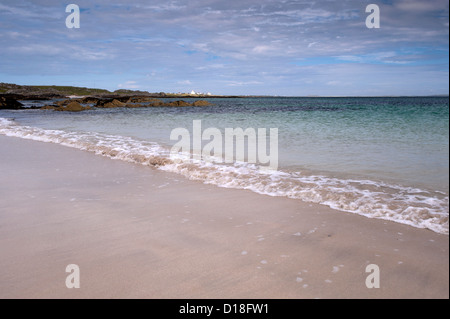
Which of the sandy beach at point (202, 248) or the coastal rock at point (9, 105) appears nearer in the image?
the sandy beach at point (202, 248)

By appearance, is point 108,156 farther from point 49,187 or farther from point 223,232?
point 223,232

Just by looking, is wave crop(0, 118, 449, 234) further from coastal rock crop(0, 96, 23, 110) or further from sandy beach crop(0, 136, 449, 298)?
coastal rock crop(0, 96, 23, 110)

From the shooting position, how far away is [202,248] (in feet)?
11.6

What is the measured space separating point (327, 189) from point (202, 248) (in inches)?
121

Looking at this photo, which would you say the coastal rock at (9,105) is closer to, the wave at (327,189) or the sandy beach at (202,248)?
the wave at (327,189)

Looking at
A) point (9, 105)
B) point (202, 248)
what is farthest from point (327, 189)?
point (9, 105)

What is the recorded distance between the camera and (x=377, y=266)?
3.05 m

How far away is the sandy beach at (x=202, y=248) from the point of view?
278cm

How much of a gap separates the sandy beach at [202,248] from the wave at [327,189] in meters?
0.30

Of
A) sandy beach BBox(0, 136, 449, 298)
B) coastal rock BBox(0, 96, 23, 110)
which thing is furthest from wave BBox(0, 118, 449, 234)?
coastal rock BBox(0, 96, 23, 110)

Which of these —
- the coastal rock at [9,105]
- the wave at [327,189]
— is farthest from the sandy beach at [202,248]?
the coastal rock at [9,105]

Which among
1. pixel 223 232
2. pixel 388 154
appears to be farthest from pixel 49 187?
pixel 388 154

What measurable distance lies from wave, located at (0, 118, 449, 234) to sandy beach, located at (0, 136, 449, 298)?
30 centimetres

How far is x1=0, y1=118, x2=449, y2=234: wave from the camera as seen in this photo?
442 centimetres
